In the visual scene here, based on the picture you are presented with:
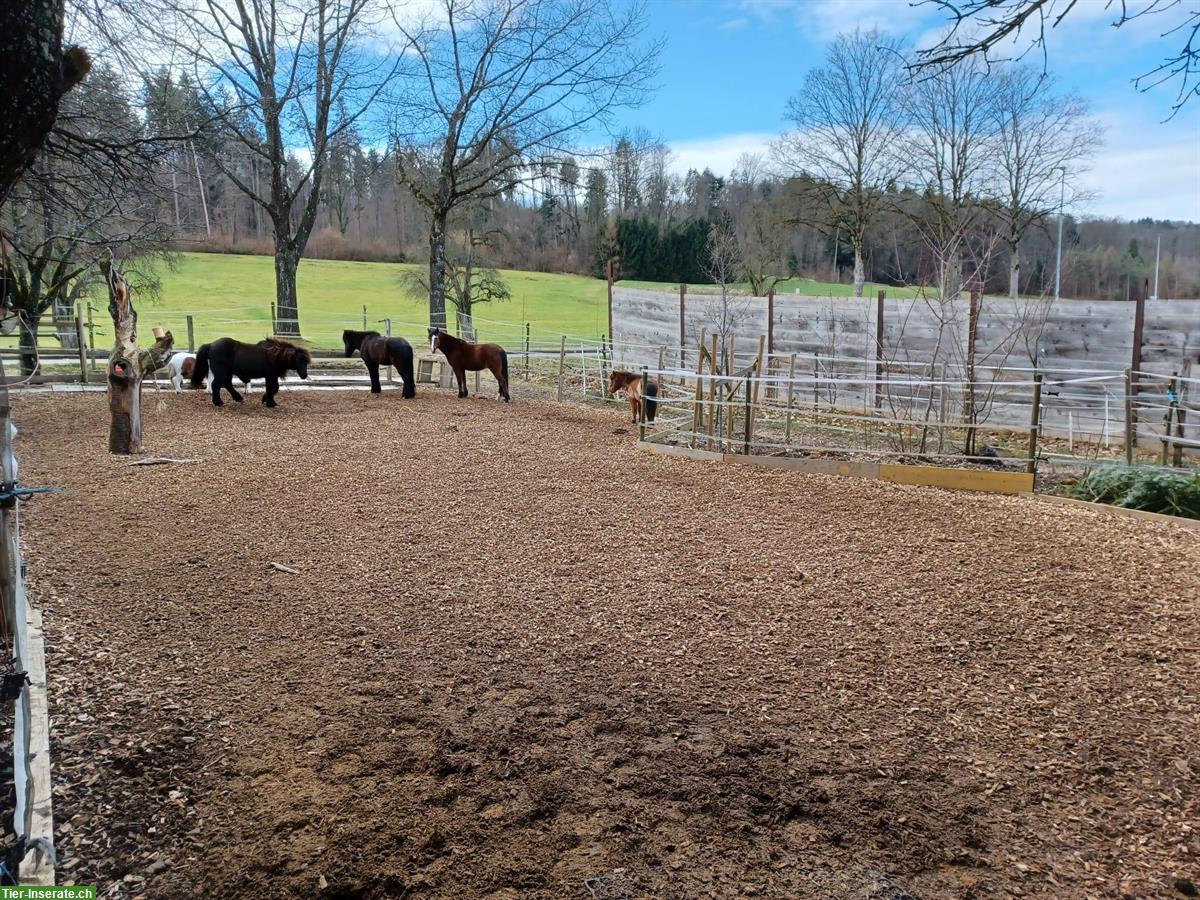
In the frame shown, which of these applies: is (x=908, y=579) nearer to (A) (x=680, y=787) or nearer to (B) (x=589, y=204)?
(A) (x=680, y=787)

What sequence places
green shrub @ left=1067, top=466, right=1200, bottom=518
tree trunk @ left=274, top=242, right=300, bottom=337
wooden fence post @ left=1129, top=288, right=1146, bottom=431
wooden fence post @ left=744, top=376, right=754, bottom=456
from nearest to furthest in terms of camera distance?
green shrub @ left=1067, top=466, right=1200, bottom=518 < wooden fence post @ left=744, top=376, right=754, bottom=456 < wooden fence post @ left=1129, top=288, right=1146, bottom=431 < tree trunk @ left=274, top=242, right=300, bottom=337

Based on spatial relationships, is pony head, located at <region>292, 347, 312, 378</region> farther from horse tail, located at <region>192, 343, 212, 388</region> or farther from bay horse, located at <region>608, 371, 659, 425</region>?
bay horse, located at <region>608, 371, 659, 425</region>

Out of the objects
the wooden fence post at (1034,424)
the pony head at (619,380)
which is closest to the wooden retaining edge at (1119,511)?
the wooden fence post at (1034,424)

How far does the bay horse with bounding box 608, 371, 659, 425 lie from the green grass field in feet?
60.5

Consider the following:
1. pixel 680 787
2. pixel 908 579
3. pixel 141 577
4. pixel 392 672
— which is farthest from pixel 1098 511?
pixel 141 577

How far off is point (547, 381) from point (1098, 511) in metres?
13.4

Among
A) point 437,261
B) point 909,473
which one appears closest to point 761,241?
point 437,261

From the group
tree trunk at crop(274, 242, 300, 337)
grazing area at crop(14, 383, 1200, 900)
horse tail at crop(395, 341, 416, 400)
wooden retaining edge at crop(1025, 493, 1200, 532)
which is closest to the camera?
grazing area at crop(14, 383, 1200, 900)

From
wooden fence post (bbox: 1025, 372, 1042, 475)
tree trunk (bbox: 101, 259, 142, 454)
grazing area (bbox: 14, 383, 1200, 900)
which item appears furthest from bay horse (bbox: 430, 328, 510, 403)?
wooden fence post (bbox: 1025, 372, 1042, 475)

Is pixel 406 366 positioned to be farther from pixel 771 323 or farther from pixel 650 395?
pixel 771 323

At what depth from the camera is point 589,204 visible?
4822 centimetres

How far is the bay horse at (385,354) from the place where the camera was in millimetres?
15106

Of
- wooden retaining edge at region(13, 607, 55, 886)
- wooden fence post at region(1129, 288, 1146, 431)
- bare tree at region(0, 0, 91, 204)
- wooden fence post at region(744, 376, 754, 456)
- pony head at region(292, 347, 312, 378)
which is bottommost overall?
wooden retaining edge at region(13, 607, 55, 886)

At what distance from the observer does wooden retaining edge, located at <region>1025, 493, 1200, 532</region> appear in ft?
21.5
